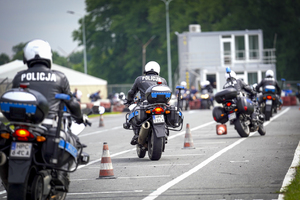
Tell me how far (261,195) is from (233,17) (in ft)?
208

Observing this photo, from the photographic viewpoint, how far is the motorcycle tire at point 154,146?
467 inches

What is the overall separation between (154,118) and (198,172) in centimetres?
177

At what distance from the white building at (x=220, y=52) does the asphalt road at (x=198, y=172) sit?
42.3m

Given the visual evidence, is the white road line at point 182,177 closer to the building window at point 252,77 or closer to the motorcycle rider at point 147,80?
the motorcycle rider at point 147,80

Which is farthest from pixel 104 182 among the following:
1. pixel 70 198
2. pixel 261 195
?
pixel 261 195

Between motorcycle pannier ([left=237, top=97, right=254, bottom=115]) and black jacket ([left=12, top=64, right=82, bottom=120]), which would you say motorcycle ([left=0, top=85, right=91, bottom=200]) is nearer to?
black jacket ([left=12, top=64, right=82, bottom=120])

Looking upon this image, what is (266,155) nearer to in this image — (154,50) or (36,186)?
(36,186)

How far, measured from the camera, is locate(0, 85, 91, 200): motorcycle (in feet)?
22.1

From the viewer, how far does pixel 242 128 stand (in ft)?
56.1

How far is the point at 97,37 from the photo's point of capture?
77.6 meters

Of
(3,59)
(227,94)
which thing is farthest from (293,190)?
(3,59)

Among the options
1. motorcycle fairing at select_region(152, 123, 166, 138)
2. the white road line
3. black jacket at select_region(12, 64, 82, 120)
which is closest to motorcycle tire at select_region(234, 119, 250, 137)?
the white road line

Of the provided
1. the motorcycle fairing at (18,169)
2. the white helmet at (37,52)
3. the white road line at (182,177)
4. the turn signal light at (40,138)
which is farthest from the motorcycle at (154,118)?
the motorcycle fairing at (18,169)

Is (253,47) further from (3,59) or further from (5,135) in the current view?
(5,135)
